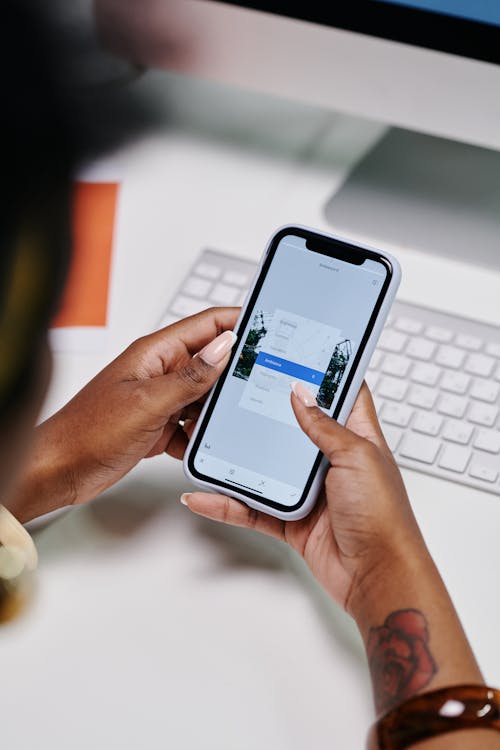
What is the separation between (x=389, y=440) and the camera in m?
0.60

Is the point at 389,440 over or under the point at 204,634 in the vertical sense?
over

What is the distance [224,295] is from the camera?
0.67 metres

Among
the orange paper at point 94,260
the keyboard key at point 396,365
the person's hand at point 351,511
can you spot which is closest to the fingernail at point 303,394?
the person's hand at point 351,511

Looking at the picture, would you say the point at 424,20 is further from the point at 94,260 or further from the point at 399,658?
the point at 399,658

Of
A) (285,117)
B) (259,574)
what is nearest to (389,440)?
(259,574)

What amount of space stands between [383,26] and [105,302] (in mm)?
300

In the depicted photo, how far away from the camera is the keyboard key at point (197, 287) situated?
675mm

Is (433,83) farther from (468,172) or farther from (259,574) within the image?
(259,574)

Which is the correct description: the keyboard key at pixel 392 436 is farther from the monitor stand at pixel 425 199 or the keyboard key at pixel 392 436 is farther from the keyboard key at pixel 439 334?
the monitor stand at pixel 425 199

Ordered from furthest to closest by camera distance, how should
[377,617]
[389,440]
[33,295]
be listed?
[389,440] → [377,617] → [33,295]

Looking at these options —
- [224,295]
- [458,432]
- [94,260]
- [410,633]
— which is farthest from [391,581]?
[94,260]

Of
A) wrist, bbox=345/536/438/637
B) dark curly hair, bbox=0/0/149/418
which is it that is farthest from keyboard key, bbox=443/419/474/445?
dark curly hair, bbox=0/0/149/418

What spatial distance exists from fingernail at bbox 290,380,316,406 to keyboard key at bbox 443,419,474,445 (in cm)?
11

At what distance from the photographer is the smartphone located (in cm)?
54
